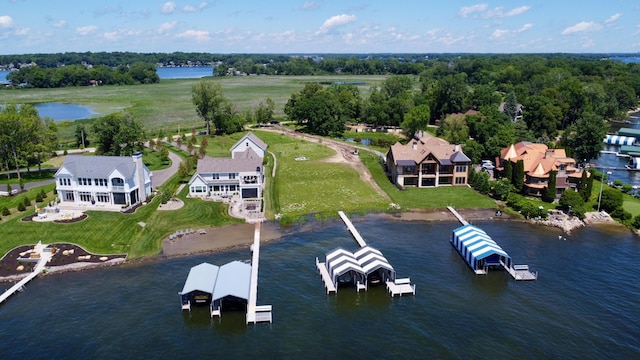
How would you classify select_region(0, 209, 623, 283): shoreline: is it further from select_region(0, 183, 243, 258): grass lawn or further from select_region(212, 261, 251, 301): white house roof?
select_region(212, 261, 251, 301): white house roof

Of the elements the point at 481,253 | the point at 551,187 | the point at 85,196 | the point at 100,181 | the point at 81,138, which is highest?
the point at 81,138

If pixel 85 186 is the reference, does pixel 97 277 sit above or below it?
below

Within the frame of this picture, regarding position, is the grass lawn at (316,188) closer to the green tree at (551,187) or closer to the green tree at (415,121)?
the green tree at (415,121)

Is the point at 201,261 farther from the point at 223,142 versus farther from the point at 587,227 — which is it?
the point at 223,142

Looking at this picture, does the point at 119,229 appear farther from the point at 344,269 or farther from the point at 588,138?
the point at 588,138

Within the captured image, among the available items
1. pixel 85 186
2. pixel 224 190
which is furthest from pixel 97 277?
pixel 224 190

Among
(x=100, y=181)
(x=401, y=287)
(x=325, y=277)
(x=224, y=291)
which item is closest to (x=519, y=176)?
(x=401, y=287)

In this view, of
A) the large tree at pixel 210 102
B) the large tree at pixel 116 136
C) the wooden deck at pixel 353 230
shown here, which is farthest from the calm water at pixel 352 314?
the large tree at pixel 210 102
